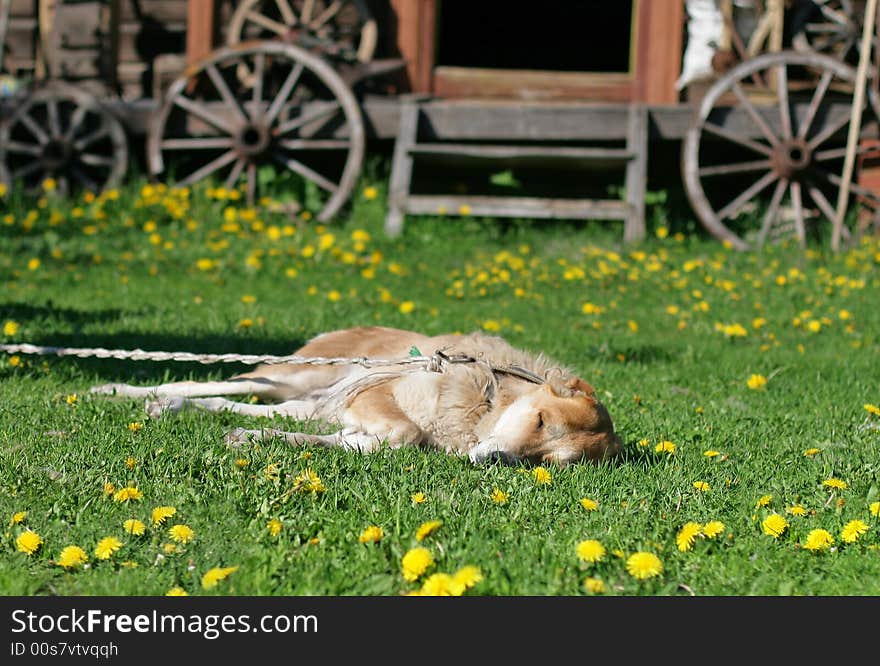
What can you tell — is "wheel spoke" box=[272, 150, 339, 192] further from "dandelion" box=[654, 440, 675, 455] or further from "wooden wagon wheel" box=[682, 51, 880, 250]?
"dandelion" box=[654, 440, 675, 455]

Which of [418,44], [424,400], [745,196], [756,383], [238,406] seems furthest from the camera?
[418,44]

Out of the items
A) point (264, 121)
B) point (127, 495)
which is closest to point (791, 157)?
point (264, 121)

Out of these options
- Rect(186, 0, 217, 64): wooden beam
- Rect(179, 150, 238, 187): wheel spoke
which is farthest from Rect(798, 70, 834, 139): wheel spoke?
Rect(186, 0, 217, 64): wooden beam

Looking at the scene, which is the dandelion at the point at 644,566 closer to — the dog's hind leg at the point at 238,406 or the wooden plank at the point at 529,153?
the dog's hind leg at the point at 238,406

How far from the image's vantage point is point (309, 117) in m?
10.6

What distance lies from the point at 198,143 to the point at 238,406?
6.77 metres

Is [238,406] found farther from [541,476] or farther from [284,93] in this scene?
[284,93]

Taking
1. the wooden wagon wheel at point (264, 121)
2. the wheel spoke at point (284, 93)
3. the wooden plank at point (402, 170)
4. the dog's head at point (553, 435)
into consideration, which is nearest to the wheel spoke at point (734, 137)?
the wooden plank at point (402, 170)

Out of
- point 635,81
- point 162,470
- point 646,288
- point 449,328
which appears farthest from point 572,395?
point 635,81

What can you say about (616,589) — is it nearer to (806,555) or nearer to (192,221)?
(806,555)

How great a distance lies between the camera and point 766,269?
8805mm

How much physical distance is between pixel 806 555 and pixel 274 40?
9.16m

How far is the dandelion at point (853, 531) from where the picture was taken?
3.01 m

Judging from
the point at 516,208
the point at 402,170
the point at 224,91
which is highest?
the point at 224,91
